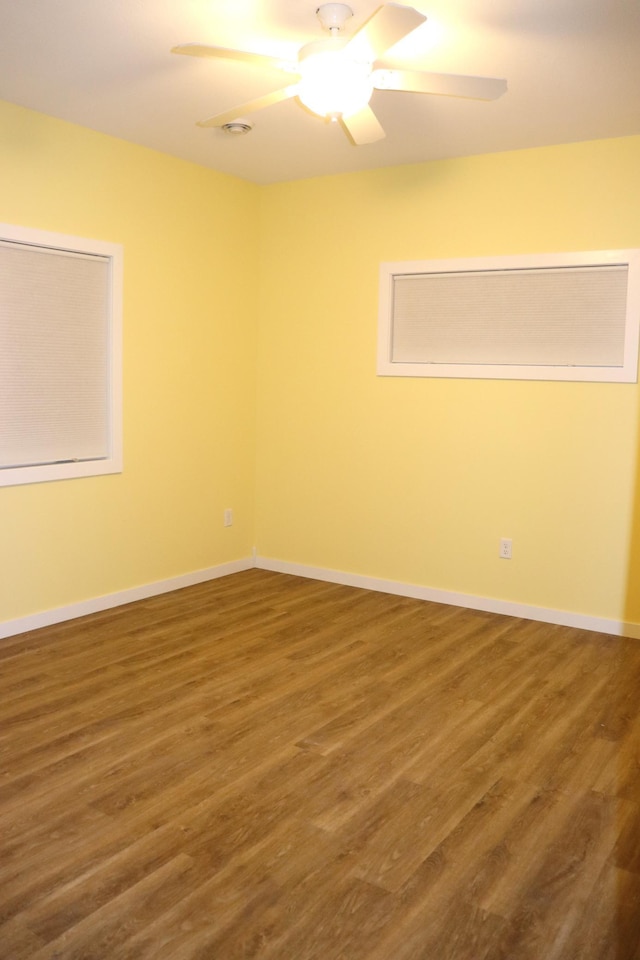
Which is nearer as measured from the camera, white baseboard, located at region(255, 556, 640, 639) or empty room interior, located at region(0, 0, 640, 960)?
empty room interior, located at region(0, 0, 640, 960)

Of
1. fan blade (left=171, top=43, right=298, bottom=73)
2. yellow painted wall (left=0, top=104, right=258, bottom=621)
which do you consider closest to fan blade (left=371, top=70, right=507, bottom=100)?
fan blade (left=171, top=43, right=298, bottom=73)

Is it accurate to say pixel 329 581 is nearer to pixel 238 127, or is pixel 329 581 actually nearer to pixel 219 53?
pixel 238 127

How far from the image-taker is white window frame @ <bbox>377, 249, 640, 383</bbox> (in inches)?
156

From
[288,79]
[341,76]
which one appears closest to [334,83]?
[341,76]

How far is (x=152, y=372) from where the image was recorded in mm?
4543

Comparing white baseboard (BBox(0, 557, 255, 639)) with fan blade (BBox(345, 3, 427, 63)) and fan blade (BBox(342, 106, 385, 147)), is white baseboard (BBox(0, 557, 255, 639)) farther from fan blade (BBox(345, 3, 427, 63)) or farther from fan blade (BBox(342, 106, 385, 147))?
fan blade (BBox(345, 3, 427, 63))

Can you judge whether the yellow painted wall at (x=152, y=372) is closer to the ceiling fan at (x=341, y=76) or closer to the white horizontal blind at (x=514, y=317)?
the white horizontal blind at (x=514, y=317)

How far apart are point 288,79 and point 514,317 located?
68.7 inches

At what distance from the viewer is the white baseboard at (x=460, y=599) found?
4176 mm

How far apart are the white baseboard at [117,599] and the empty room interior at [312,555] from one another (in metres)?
0.02

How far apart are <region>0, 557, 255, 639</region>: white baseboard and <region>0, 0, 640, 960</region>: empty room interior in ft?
0.06

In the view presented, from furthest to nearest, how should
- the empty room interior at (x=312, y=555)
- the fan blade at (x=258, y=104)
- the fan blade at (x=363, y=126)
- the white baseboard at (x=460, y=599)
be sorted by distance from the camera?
the white baseboard at (x=460, y=599), the fan blade at (x=363, y=126), the fan blade at (x=258, y=104), the empty room interior at (x=312, y=555)

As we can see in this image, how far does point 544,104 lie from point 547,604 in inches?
99.6

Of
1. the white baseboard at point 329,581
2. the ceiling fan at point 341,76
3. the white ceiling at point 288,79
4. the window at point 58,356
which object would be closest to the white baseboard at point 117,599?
the white baseboard at point 329,581
